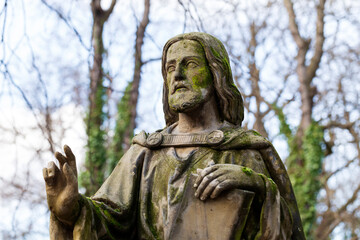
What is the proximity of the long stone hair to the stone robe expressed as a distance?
0.21 metres

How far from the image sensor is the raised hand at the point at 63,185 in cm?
361

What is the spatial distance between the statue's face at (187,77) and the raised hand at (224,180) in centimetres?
66

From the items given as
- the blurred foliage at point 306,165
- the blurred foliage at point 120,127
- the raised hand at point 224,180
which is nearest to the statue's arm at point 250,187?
the raised hand at point 224,180

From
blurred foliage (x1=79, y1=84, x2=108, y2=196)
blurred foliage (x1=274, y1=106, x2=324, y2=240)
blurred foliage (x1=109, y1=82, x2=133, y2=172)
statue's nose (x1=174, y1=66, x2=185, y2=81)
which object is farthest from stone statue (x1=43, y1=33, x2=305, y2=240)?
blurred foliage (x1=274, y1=106, x2=324, y2=240)

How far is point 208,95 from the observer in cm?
446

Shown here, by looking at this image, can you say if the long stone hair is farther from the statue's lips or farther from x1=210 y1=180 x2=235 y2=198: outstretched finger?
x1=210 y1=180 x2=235 y2=198: outstretched finger

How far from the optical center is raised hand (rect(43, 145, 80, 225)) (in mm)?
3613

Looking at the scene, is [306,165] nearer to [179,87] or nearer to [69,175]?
[179,87]

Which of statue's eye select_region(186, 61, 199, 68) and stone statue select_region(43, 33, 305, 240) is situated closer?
stone statue select_region(43, 33, 305, 240)

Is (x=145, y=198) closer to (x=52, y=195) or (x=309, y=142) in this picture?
(x=52, y=195)

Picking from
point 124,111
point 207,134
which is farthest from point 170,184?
point 124,111

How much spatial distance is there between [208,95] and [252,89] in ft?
32.7

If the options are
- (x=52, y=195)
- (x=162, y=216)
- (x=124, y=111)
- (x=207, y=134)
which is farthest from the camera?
(x=124, y=111)

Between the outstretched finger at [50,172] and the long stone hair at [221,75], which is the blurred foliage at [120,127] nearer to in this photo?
the long stone hair at [221,75]
